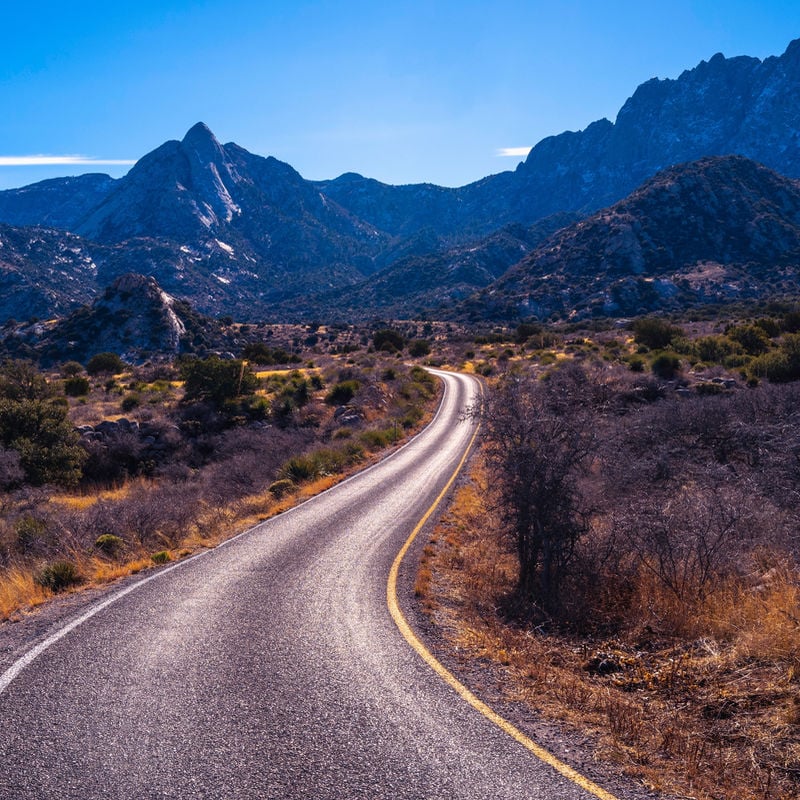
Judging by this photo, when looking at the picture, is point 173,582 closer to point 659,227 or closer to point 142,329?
point 142,329

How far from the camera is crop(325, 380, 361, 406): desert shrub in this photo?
117ft

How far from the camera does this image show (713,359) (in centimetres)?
3484

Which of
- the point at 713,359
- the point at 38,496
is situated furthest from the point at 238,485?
the point at 713,359

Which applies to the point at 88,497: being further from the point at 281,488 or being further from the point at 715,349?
the point at 715,349

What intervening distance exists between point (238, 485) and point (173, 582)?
10486 millimetres

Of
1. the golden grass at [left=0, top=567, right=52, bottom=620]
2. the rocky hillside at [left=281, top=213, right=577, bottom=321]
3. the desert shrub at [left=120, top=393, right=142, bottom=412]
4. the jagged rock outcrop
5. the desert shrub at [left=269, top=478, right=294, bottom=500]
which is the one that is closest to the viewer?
the golden grass at [left=0, top=567, right=52, bottom=620]

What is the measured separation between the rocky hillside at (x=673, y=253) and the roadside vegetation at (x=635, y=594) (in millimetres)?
89688

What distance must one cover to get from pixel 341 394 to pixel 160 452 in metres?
13.0

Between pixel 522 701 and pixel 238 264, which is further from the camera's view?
pixel 238 264

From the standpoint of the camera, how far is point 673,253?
107188mm

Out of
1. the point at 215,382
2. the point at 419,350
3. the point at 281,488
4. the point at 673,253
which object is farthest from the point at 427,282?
the point at 281,488

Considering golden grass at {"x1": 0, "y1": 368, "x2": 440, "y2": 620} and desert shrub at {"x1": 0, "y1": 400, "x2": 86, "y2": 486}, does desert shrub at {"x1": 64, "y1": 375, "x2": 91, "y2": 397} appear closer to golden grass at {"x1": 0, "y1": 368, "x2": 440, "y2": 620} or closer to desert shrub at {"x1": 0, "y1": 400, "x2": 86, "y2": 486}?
desert shrub at {"x1": 0, "y1": 400, "x2": 86, "y2": 486}

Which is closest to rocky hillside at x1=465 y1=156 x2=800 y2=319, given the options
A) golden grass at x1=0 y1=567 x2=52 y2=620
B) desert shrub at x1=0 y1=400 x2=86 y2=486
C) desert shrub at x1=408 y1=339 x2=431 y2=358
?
desert shrub at x1=408 y1=339 x2=431 y2=358

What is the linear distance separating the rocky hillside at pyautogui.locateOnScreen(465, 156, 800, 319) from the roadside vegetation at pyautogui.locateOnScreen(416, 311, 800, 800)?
89688mm
